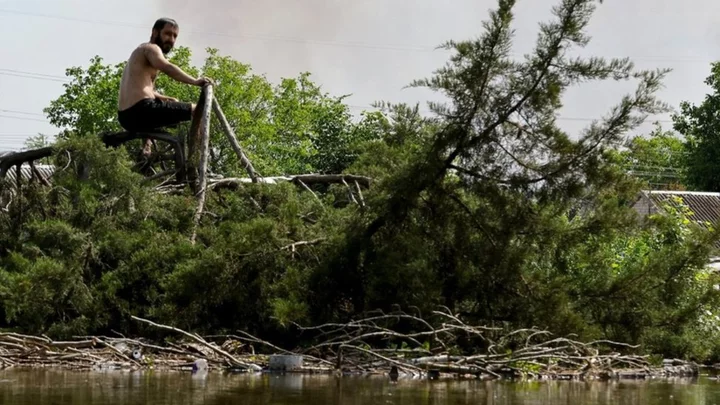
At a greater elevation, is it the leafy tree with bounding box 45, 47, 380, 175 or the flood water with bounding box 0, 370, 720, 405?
the leafy tree with bounding box 45, 47, 380, 175

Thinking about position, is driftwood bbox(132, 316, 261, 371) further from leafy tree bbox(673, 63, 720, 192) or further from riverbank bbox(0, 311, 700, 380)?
leafy tree bbox(673, 63, 720, 192)

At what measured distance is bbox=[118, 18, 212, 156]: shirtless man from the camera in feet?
42.3

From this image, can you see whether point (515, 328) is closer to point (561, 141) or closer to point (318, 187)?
point (561, 141)

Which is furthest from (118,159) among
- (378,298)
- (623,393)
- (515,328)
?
(623,393)

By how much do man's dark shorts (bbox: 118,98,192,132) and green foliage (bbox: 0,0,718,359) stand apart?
999 mm

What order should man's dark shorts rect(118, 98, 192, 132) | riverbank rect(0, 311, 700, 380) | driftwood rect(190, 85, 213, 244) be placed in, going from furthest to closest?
man's dark shorts rect(118, 98, 192, 132) → driftwood rect(190, 85, 213, 244) → riverbank rect(0, 311, 700, 380)

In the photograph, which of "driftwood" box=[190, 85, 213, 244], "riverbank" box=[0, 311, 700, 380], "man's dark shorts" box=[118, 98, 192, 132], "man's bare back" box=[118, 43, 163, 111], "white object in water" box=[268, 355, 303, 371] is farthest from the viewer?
"man's dark shorts" box=[118, 98, 192, 132]

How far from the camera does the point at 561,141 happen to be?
10852 mm

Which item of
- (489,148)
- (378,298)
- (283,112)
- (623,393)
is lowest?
(623,393)

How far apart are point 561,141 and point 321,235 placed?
7.15 feet

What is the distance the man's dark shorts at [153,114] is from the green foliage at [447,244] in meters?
1.00

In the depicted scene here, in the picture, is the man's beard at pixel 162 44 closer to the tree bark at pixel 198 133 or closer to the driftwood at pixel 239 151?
the tree bark at pixel 198 133

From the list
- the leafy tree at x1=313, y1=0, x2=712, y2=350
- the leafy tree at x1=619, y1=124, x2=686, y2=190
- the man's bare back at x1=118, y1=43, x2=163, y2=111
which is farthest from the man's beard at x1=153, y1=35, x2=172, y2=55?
the leafy tree at x1=619, y1=124, x2=686, y2=190

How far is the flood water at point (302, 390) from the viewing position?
8.06 metres
